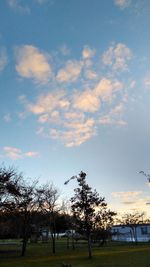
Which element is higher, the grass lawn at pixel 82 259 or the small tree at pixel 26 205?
the small tree at pixel 26 205

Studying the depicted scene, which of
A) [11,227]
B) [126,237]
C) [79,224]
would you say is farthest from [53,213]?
[126,237]

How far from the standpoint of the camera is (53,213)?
62.7 m

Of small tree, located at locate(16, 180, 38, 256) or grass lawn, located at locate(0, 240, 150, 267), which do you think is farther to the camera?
small tree, located at locate(16, 180, 38, 256)

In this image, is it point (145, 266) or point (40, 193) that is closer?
point (145, 266)

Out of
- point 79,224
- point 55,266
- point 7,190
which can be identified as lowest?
point 55,266

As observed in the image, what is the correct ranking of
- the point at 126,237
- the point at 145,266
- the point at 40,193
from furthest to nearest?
1. the point at 126,237
2. the point at 40,193
3. the point at 145,266

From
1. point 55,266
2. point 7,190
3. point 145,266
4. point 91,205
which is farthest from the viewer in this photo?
point 91,205

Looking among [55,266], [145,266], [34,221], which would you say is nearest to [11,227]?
[34,221]

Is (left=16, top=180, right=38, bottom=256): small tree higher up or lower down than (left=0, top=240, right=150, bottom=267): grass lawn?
higher up

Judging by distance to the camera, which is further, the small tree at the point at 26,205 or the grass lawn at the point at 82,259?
the small tree at the point at 26,205

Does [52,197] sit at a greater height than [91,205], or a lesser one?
greater

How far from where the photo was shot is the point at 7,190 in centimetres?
4016

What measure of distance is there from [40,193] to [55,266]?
97.1 feet

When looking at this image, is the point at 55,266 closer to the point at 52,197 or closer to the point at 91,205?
the point at 91,205
